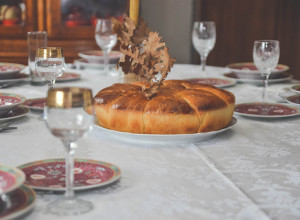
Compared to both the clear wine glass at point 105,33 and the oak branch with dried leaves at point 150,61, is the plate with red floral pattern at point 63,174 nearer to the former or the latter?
the oak branch with dried leaves at point 150,61

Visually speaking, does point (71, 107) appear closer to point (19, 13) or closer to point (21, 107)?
point (21, 107)

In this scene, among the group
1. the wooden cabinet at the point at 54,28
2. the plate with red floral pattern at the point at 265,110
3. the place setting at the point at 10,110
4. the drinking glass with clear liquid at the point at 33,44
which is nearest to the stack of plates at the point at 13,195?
the place setting at the point at 10,110

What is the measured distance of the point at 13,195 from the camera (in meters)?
0.75

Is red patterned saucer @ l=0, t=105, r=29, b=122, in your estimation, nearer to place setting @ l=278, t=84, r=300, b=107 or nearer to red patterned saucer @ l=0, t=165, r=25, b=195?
red patterned saucer @ l=0, t=165, r=25, b=195

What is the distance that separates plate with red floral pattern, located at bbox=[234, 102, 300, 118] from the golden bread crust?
0.71 feet

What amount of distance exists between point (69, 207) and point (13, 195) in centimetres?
9

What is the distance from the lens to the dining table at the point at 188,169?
0.76 metres

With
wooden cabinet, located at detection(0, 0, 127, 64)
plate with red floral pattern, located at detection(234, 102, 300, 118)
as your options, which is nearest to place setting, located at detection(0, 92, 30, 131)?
plate with red floral pattern, located at detection(234, 102, 300, 118)

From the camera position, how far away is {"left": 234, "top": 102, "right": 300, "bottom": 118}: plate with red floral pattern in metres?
1.36

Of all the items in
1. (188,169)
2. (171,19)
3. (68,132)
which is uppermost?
(171,19)

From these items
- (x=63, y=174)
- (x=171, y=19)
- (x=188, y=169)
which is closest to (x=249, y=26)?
(x=171, y=19)

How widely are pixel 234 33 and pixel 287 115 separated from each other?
9.34 feet

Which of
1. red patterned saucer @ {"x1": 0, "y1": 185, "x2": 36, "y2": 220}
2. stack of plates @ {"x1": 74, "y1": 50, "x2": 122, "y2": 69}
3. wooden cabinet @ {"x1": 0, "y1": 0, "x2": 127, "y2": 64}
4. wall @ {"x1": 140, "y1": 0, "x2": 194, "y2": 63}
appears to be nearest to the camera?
red patterned saucer @ {"x1": 0, "y1": 185, "x2": 36, "y2": 220}

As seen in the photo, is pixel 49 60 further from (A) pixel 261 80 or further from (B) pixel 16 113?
(A) pixel 261 80
